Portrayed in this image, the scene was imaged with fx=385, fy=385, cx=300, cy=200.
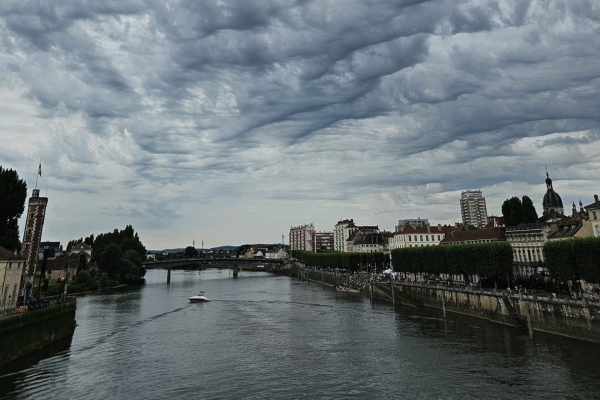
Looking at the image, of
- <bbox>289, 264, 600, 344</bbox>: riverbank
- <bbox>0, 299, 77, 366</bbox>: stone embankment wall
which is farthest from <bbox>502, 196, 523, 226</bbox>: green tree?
<bbox>0, 299, 77, 366</bbox>: stone embankment wall

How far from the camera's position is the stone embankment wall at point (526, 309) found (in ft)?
143

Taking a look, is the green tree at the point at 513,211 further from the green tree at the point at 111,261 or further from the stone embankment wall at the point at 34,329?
the green tree at the point at 111,261

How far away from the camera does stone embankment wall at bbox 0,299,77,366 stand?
37.7 meters

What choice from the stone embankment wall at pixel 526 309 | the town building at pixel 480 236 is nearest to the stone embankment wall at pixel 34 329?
the stone embankment wall at pixel 526 309

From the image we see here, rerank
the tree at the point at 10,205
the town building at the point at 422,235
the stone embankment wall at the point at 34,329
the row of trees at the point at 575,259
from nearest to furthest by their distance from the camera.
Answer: the stone embankment wall at the point at 34,329 → the row of trees at the point at 575,259 → the tree at the point at 10,205 → the town building at the point at 422,235

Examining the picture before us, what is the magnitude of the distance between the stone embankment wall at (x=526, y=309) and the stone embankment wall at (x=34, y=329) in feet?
193

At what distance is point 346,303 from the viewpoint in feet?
297

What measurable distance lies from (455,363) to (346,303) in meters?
53.0

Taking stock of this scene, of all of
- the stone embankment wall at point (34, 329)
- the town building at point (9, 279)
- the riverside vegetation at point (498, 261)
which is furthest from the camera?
the riverside vegetation at point (498, 261)

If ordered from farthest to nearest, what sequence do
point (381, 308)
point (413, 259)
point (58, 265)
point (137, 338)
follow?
point (58, 265)
point (413, 259)
point (381, 308)
point (137, 338)

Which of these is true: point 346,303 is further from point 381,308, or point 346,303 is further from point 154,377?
point 154,377

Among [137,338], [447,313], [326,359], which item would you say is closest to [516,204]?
[447,313]

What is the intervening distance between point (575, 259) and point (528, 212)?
6732 cm

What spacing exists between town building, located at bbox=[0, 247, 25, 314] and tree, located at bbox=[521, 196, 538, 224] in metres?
120
